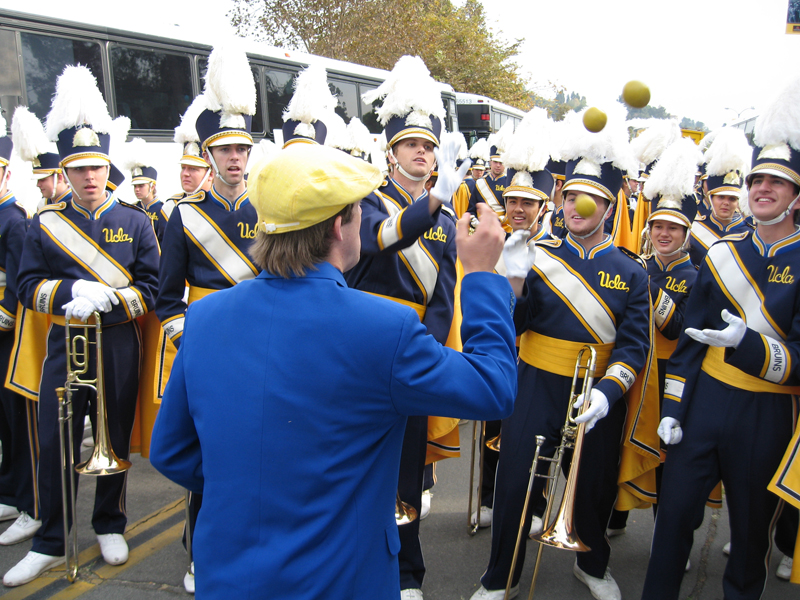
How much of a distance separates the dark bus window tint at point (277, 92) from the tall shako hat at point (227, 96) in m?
7.45

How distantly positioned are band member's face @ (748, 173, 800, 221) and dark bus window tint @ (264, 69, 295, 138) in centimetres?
915

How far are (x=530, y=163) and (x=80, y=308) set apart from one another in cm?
293

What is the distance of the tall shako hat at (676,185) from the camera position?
13.8 ft

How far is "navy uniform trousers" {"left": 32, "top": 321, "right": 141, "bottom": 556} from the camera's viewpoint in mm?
3535

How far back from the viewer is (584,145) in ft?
11.1

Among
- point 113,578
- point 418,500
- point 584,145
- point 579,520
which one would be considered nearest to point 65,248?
point 113,578

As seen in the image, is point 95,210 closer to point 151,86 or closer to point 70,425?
point 70,425

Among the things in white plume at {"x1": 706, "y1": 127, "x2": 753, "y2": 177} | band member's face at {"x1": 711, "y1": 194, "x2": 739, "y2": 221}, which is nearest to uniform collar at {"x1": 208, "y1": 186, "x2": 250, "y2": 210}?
band member's face at {"x1": 711, "y1": 194, "x2": 739, "y2": 221}

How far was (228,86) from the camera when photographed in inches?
146

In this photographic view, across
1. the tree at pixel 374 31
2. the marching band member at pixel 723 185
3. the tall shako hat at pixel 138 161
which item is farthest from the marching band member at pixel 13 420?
the tree at pixel 374 31

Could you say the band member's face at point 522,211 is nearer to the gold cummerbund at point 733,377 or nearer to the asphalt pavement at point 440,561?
the gold cummerbund at point 733,377

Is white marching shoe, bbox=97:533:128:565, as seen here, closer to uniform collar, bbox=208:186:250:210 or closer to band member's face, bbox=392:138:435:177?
uniform collar, bbox=208:186:250:210

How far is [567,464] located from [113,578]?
2564 mm

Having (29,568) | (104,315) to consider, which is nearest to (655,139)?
(104,315)
